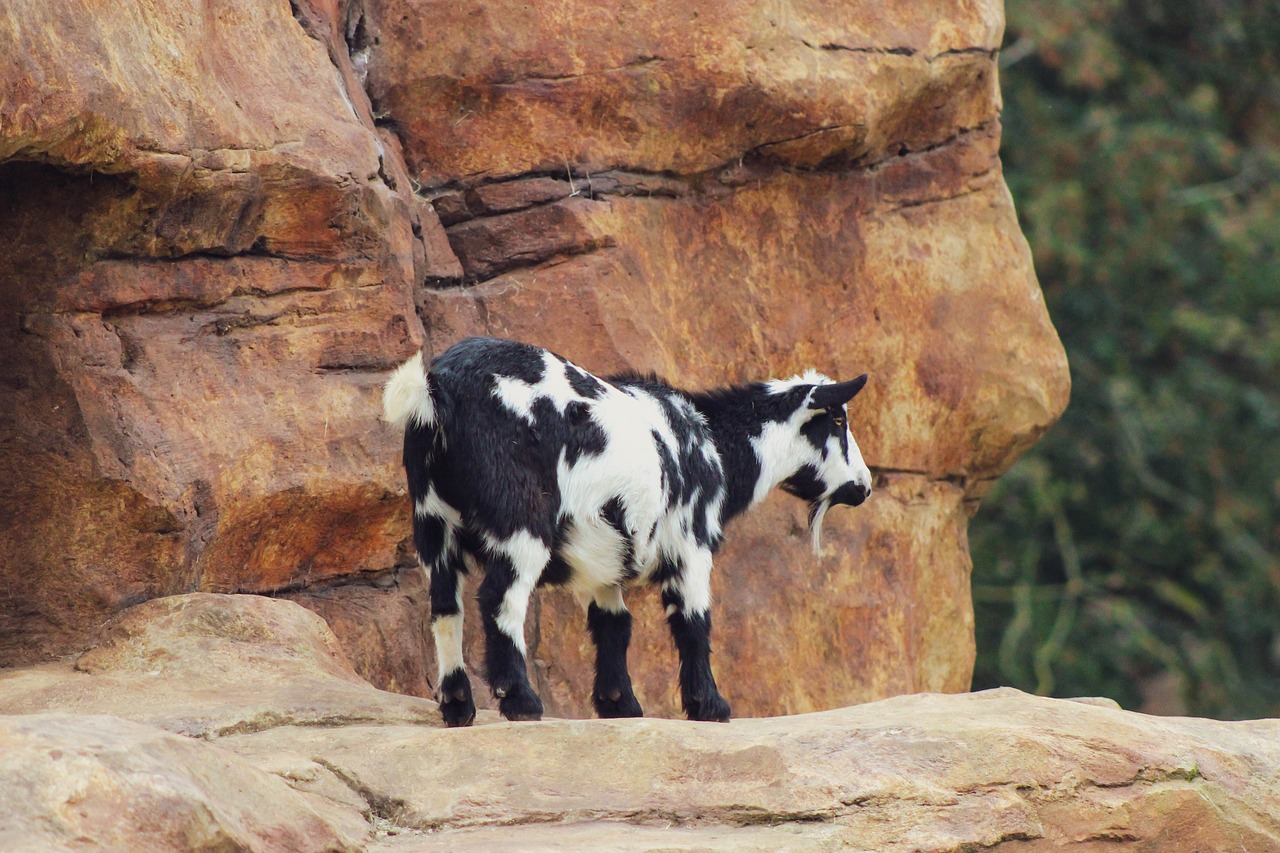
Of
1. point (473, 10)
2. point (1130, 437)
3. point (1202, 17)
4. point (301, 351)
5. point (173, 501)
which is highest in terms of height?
point (1202, 17)

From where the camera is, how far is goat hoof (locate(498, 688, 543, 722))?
5723 millimetres

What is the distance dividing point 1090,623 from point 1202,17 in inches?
256

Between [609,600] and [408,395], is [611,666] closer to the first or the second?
[609,600]

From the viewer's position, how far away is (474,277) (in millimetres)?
8023

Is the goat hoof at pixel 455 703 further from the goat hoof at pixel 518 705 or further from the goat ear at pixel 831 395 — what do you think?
the goat ear at pixel 831 395

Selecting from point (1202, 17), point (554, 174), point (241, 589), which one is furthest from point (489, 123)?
point (1202, 17)

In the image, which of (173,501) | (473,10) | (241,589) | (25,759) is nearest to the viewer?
(25,759)

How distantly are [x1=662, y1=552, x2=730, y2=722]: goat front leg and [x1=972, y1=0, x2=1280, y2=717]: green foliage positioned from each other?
32.7 feet

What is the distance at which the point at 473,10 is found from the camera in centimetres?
795

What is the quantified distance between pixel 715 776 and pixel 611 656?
142cm

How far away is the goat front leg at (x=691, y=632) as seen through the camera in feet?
20.6

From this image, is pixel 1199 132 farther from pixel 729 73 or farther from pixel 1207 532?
pixel 729 73

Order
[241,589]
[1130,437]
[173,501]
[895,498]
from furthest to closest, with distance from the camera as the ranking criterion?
[1130,437] < [895,498] < [241,589] < [173,501]

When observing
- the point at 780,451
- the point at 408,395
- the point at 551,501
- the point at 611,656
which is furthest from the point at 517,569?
the point at 780,451
